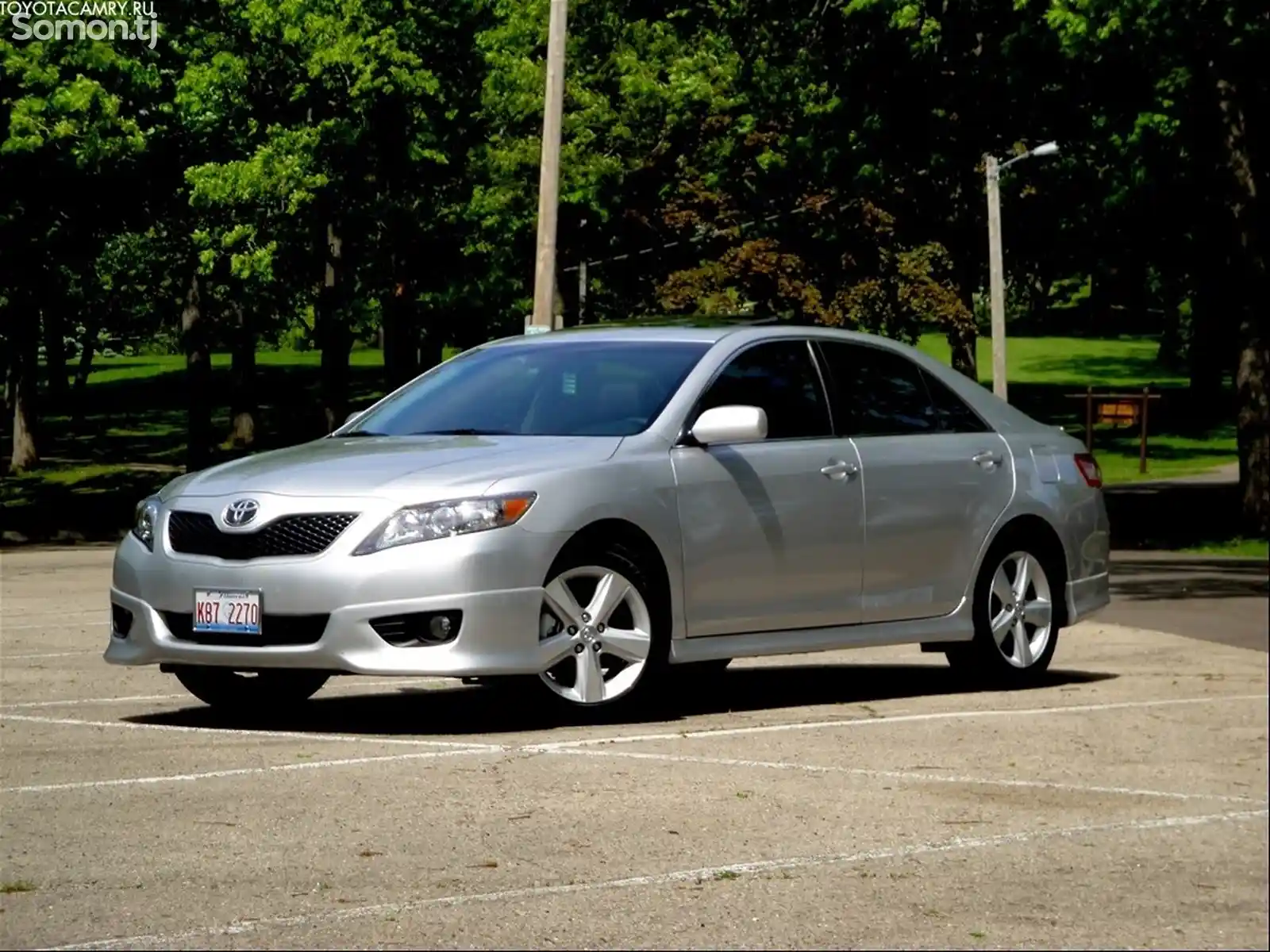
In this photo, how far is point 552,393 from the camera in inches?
465

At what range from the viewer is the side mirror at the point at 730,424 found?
11211 mm

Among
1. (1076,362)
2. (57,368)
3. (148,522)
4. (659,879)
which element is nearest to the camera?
(659,879)

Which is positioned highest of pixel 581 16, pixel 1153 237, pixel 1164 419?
pixel 581 16

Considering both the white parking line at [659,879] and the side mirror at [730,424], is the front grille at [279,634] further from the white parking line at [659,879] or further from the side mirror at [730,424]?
the white parking line at [659,879]

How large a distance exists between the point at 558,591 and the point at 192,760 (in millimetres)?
1705

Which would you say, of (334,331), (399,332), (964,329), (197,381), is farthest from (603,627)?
(964,329)

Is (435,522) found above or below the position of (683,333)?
below

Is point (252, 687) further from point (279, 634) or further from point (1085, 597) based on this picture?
point (1085, 597)

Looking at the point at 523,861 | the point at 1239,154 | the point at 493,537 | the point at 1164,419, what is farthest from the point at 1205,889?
the point at 1164,419

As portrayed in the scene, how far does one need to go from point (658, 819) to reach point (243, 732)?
3.02 meters

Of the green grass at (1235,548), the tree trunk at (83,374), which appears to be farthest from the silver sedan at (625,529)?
the tree trunk at (83,374)

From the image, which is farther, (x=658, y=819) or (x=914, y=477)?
(x=914, y=477)

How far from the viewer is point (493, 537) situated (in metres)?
10.6

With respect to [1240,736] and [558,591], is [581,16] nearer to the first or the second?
[558,591]
